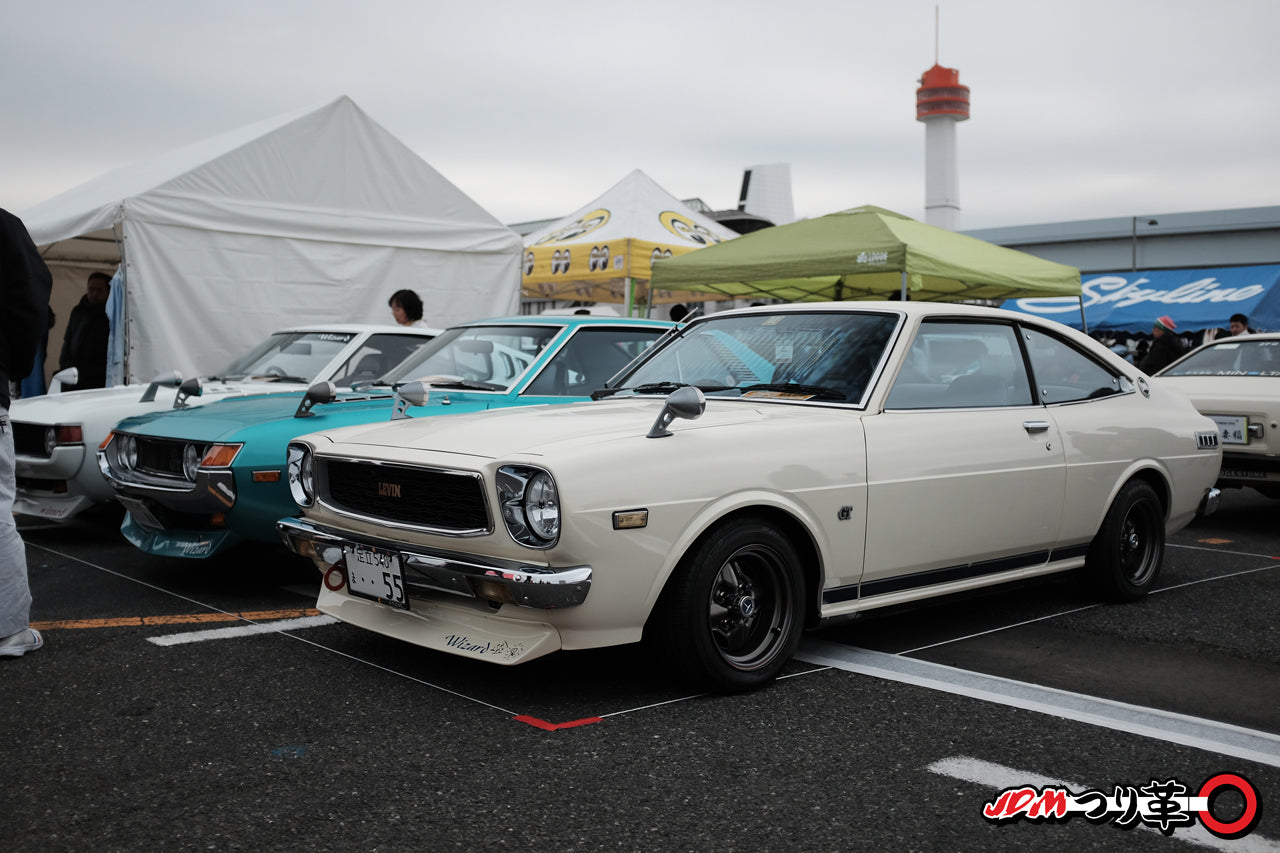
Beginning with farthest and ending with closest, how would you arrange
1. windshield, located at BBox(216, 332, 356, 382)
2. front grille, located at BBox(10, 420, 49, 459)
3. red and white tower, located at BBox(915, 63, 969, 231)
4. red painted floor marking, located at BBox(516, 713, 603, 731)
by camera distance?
red and white tower, located at BBox(915, 63, 969, 231), windshield, located at BBox(216, 332, 356, 382), front grille, located at BBox(10, 420, 49, 459), red painted floor marking, located at BBox(516, 713, 603, 731)

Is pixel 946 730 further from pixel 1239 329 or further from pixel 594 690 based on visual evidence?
pixel 1239 329

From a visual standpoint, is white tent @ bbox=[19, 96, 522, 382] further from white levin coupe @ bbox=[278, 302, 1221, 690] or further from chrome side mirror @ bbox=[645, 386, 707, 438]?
chrome side mirror @ bbox=[645, 386, 707, 438]

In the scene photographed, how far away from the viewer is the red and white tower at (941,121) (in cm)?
4991

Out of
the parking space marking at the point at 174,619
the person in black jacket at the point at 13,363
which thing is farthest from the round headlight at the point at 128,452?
the person in black jacket at the point at 13,363

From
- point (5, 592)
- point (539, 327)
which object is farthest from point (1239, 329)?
point (5, 592)

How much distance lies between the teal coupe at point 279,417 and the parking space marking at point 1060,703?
7.11 feet

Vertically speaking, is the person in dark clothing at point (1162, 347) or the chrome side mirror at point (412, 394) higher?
the person in dark clothing at point (1162, 347)

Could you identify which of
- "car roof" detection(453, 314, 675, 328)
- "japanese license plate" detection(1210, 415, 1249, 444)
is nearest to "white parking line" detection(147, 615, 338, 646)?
"car roof" detection(453, 314, 675, 328)

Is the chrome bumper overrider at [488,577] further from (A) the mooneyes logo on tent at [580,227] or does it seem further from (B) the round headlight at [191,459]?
(A) the mooneyes logo on tent at [580,227]

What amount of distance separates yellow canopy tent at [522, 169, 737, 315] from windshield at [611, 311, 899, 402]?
26.6 feet

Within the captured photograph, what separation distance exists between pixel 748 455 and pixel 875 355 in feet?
3.06

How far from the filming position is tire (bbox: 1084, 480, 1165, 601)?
505 cm

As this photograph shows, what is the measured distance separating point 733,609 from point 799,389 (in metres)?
1.02

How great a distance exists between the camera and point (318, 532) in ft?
12.9
